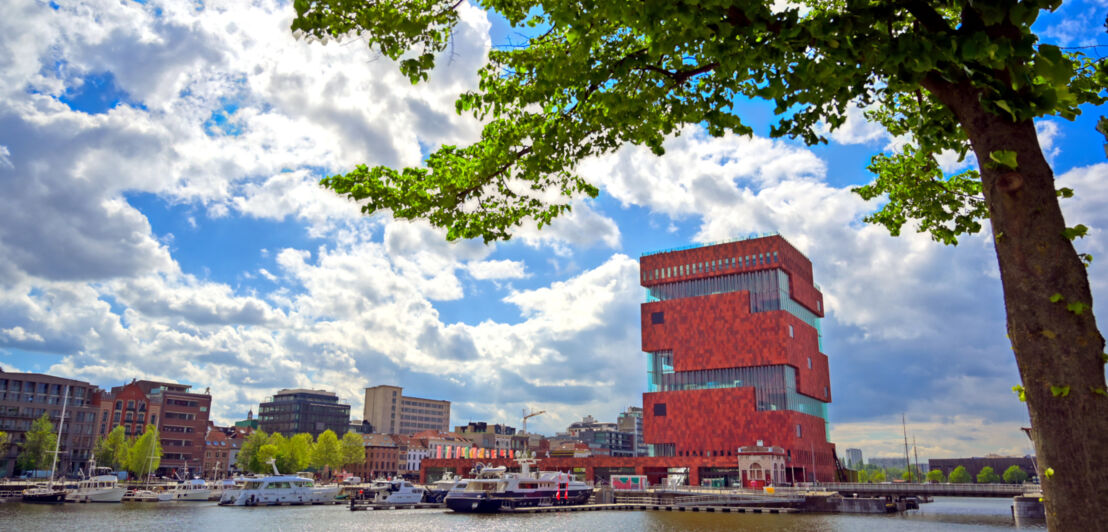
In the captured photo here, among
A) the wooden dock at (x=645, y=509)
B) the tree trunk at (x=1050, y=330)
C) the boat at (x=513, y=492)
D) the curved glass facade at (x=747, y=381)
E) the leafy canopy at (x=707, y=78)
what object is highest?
the curved glass facade at (x=747, y=381)

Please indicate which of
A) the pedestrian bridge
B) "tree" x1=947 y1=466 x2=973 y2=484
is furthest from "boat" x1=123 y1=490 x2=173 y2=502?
"tree" x1=947 y1=466 x2=973 y2=484

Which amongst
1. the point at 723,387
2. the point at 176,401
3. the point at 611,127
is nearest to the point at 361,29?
the point at 611,127

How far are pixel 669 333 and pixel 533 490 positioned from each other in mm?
40773

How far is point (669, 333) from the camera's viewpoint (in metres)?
97.3

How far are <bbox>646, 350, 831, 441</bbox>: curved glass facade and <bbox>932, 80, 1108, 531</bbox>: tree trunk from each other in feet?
286

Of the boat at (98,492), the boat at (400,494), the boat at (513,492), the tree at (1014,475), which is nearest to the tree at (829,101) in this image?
the boat at (513,492)

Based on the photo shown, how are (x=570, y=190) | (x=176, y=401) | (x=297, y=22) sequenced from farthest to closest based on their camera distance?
(x=176, y=401)
(x=570, y=190)
(x=297, y=22)

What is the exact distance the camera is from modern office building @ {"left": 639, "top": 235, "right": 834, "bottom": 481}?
88312 mm

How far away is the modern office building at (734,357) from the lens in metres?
88.3

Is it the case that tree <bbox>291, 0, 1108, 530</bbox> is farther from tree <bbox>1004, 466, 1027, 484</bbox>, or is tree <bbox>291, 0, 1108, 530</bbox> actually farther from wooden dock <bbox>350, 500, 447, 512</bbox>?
tree <bbox>1004, 466, 1027, 484</bbox>

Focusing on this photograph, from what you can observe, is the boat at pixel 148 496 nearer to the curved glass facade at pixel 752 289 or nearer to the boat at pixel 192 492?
the boat at pixel 192 492

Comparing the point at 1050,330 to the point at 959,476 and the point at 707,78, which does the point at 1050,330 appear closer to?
the point at 707,78

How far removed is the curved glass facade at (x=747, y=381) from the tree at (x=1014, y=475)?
210 feet

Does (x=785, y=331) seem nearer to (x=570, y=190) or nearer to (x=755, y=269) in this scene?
(x=755, y=269)
